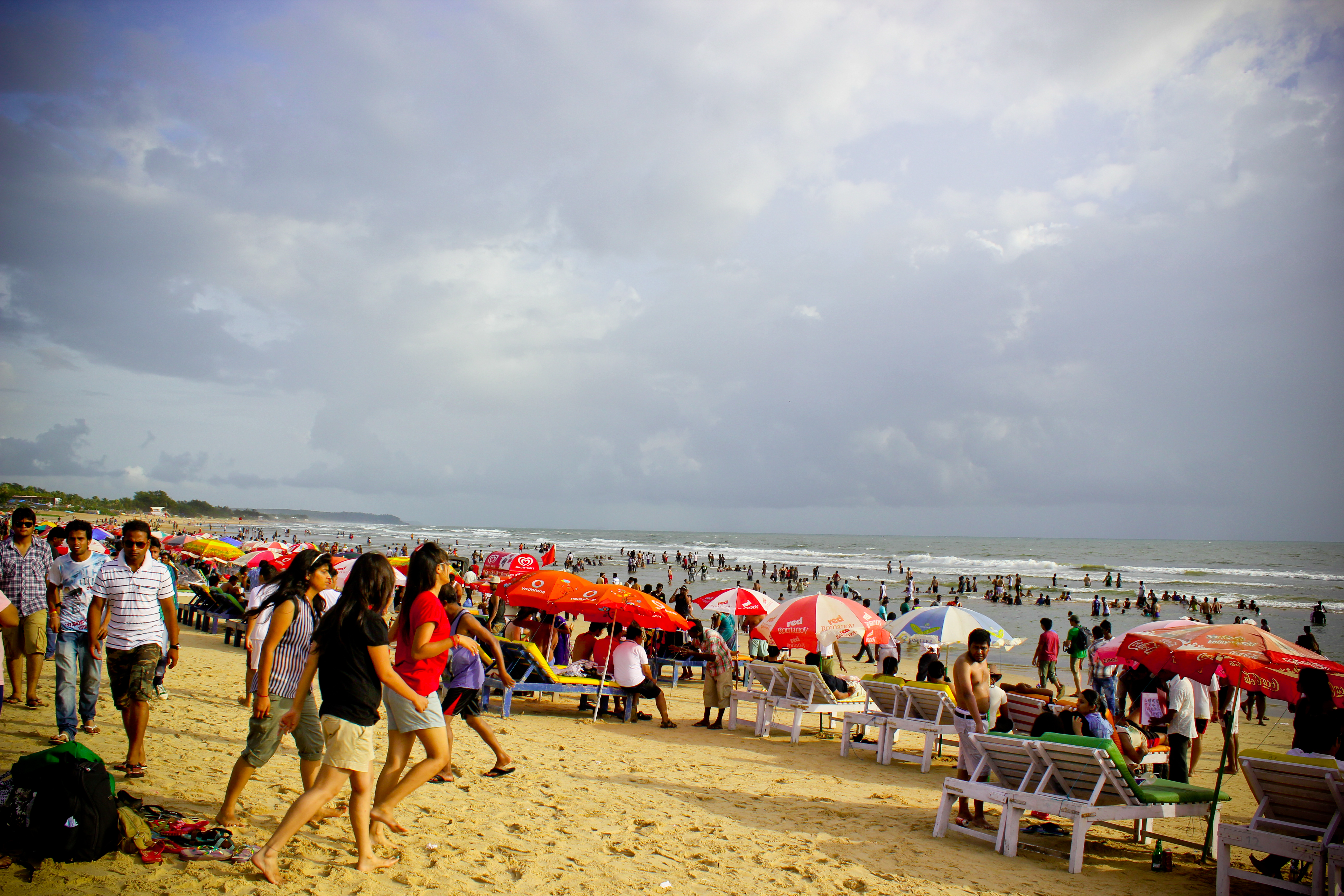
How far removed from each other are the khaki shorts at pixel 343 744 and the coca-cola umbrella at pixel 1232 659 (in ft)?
16.8

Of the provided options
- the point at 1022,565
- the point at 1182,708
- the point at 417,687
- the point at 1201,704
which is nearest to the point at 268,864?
the point at 417,687

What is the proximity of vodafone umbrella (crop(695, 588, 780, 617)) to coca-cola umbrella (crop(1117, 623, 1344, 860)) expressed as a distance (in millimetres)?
7848

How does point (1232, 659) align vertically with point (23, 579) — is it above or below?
above

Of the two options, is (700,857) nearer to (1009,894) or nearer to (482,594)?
(1009,894)

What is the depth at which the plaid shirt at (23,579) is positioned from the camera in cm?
636

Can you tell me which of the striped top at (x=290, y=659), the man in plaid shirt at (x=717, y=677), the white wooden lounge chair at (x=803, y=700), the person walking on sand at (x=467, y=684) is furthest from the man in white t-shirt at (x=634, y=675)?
the striped top at (x=290, y=659)

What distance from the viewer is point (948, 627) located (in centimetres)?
1008

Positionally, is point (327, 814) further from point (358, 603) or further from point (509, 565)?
point (509, 565)

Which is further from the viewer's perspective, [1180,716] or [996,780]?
[1180,716]

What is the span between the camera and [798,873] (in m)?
4.58

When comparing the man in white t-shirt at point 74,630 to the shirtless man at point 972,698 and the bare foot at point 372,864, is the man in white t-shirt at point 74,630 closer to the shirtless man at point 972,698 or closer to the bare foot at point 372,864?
the bare foot at point 372,864

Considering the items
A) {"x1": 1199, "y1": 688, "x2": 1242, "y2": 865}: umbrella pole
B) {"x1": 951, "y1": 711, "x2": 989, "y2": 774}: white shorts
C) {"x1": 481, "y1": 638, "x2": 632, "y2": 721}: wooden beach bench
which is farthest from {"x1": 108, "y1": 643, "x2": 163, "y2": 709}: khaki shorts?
{"x1": 1199, "y1": 688, "x2": 1242, "y2": 865}: umbrella pole

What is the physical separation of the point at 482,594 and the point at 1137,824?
21.1 metres

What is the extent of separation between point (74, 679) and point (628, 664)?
18.9 feet
